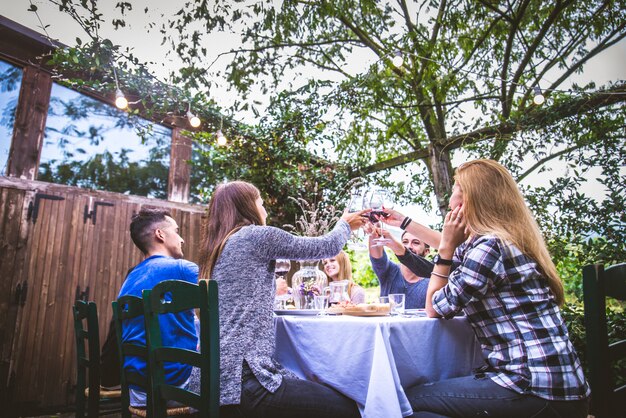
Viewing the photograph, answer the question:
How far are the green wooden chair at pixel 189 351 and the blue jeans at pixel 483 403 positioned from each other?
71 cm

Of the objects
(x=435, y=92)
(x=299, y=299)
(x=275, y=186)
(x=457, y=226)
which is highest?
(x=435, y=92)

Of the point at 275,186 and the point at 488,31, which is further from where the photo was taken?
the point at 275,186

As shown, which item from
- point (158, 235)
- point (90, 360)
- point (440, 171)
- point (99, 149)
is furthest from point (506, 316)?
point (99, 149)

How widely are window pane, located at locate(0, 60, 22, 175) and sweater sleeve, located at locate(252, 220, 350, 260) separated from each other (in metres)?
3.98

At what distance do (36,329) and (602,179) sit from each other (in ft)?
18.1

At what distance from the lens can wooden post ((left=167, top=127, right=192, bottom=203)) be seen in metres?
5.45

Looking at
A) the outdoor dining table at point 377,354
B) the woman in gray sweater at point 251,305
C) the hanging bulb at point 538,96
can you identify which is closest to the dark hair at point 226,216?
the woman in gray sweater at point 251,305

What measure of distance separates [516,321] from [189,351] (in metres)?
1.11

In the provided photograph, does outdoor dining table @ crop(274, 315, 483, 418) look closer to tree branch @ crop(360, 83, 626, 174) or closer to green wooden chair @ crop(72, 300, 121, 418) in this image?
green wooden chair @ crop(72, 300, 121, 418)

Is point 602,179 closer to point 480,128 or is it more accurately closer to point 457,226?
point 480,128

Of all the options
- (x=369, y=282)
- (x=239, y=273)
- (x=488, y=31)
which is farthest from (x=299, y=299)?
(x=369, y=282)

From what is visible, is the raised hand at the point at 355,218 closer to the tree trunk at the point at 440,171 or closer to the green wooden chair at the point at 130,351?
the green wooden chair at the point at 130,351

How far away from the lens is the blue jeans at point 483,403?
4.30 ft

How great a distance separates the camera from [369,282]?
759cm
